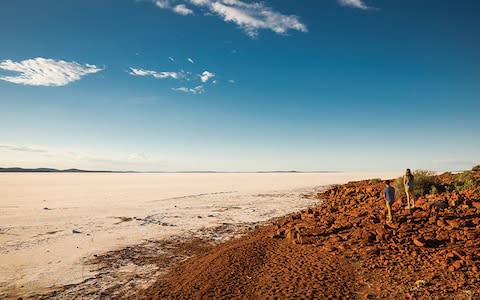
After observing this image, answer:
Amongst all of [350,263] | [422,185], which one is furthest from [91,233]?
[422,185]

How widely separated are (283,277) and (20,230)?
492 inches

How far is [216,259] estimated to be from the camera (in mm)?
10453

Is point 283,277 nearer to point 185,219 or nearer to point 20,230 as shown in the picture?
point 185,219

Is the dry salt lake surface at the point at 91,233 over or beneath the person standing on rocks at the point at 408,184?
beneath

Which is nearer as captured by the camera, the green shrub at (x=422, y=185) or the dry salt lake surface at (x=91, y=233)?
the dry salt lake surface at (x=91, y=233)

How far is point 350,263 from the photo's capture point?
9.56 metres

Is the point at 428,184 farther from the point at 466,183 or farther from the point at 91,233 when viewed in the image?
the point at 91,233

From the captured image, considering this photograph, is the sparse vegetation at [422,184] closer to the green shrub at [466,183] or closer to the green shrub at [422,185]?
the green shrub at [422,185]

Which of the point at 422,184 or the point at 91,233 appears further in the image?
the point at 422,184

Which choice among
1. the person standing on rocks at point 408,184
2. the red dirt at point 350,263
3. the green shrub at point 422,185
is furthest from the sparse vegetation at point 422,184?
the red dirt at point 350,263

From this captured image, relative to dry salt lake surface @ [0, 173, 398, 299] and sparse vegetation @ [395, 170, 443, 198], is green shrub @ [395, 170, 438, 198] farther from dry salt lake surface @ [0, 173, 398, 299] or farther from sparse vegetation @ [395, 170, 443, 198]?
dry salt lake surface @ [0, 173, 398, 299]

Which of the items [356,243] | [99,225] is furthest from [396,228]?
[99,225]

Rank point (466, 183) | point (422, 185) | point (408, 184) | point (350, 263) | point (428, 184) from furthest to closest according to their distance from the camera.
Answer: point (428, 184), point (422, 185), point (466, 183), point (408, 184), point (350, 263)

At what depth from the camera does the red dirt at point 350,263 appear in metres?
7.82
